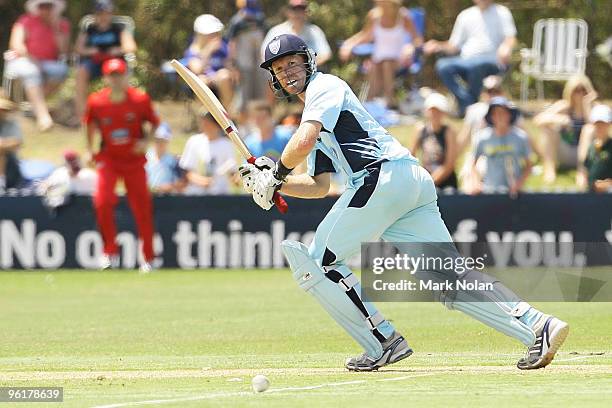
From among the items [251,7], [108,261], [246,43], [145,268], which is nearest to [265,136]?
[145,268]

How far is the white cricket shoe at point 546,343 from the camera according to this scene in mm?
7891

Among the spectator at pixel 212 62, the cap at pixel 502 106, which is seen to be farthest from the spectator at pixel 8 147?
the cap at pixel 502 106

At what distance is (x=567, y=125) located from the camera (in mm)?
17828

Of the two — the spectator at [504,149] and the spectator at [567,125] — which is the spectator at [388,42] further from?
the spectator at [504,149]

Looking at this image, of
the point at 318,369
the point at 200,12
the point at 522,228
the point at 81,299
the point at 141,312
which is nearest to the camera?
the point at 318,369

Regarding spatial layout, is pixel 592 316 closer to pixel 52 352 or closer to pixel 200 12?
pixel 52 352

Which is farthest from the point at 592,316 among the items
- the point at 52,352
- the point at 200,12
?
the point at 200,12

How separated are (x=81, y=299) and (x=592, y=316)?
17.2 ft

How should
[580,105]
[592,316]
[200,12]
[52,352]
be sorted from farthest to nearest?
[200,12] < [580,105] < [592,316] < [52,352]

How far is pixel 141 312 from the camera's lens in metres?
12.4

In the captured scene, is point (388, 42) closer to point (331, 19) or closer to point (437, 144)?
point (437, 144)

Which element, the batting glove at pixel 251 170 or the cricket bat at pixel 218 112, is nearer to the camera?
the batting glove at pixel 251 170

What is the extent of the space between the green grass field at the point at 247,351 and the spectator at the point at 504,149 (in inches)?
125

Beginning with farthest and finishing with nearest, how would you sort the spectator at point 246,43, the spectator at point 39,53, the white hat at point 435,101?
the spectator at point 39,53, the spectator at point 246,43, the white hat at point 435,101
